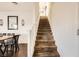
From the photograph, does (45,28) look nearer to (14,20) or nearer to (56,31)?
(56,31)

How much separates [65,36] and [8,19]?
2.54 feet

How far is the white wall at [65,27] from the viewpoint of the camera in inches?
65.8

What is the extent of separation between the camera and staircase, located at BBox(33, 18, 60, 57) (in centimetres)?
165

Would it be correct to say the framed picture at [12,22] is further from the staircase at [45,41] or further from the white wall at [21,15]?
the staircase at [45,41]

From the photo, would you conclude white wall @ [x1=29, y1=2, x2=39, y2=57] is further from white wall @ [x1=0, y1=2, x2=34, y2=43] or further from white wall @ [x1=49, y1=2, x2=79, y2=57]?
white wall @ [x1=49, y1=2, x2=79, y2=57]

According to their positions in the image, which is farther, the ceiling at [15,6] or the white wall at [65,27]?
the white wall at [65,27]

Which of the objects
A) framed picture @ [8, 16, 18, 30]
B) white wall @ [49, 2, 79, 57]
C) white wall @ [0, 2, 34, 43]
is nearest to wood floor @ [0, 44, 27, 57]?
white wall @ [0, 2, 34, 43]

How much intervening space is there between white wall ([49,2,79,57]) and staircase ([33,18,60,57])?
6 centimetres

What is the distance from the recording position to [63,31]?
1779 millimetres

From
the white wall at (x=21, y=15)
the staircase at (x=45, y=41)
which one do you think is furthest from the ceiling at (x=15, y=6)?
the staircase at (x=45, y=41)

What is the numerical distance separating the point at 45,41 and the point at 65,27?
1.13ft

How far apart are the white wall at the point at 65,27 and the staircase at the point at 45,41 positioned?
59mm

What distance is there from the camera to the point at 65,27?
69.9 inches

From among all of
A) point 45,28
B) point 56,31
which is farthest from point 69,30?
point 45,28
